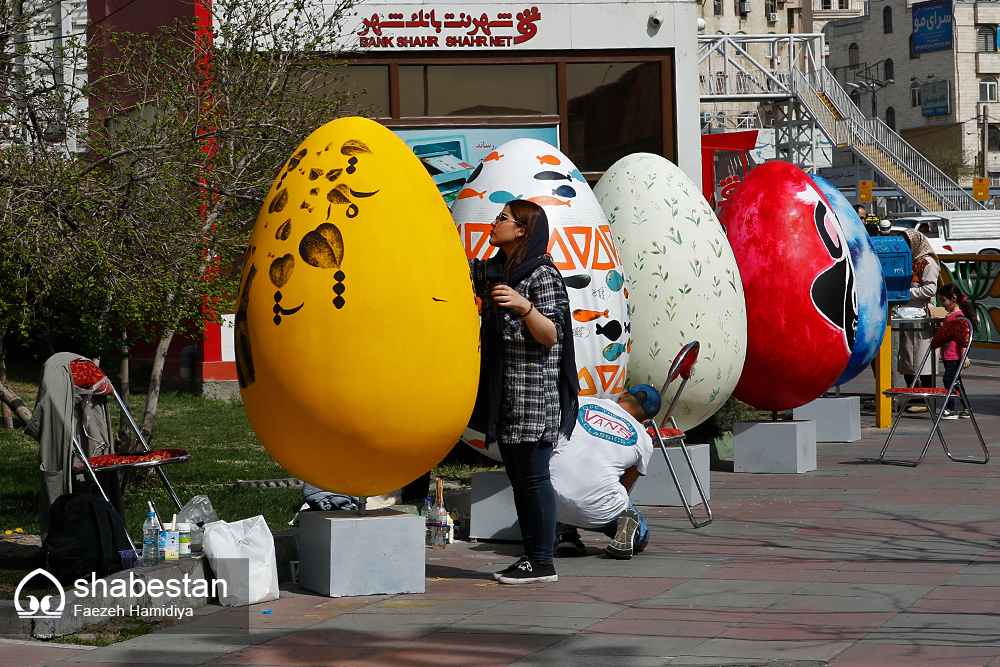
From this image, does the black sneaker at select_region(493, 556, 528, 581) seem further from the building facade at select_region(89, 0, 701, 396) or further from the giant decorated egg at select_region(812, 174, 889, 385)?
the building facade at select_region(89, 0, 701, 396)

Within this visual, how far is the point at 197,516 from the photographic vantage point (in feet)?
21.2

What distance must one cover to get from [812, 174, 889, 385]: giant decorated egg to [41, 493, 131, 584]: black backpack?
23.6ft

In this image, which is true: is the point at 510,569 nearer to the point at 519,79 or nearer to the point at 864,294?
the point at 864,294

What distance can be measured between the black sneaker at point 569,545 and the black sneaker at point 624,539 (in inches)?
10.7

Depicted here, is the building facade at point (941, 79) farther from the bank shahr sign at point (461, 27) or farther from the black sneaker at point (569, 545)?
the black sneaker at point (569, 545)

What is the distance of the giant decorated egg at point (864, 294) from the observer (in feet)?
37.3

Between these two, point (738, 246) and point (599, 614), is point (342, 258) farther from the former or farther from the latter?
point (738, 246)

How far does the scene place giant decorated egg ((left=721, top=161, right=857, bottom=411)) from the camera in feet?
33.3

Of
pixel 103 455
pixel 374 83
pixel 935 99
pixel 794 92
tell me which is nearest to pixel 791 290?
pixel 103 455

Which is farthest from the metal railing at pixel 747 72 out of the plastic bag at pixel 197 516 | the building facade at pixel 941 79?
the building facade at pixel 941 79

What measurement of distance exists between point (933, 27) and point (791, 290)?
72.5 m

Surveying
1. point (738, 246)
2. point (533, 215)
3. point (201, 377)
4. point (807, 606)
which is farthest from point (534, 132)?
point (807, 606)

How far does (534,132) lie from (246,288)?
1218 centimetres

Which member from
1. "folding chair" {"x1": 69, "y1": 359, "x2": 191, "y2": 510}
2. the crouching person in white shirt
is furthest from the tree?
the crouching person in white shirt
